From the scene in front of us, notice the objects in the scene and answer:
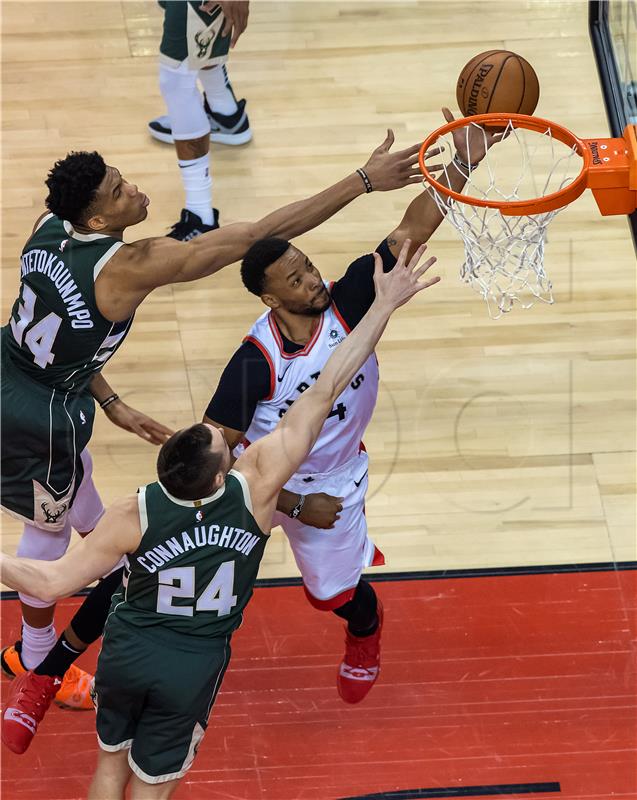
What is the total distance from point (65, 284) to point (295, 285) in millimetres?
708

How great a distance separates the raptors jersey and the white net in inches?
20.3

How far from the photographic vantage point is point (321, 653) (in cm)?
436

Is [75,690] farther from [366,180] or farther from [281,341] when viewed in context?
[366,180]

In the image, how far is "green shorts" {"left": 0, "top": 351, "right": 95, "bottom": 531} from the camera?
12.8 feet

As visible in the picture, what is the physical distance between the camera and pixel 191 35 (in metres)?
5.66

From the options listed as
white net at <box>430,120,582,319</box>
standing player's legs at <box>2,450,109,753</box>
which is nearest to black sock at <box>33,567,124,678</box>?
standing player's legs at <box>2,450,109,753</box>

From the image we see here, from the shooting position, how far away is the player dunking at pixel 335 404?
145 inches

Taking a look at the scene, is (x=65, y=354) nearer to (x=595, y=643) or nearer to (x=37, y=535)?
(x=37, y=535)

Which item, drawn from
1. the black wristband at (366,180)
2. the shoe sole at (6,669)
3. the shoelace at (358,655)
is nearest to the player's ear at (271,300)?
the black wristband at (366,180)

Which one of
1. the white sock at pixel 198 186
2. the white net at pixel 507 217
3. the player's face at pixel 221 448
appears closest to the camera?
the player's face at pixel 221 448

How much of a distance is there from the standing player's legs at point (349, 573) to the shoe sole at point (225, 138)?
285 cm

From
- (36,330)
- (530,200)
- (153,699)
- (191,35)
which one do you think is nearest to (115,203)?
(36,330)

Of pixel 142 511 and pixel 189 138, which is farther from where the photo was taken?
pixel 189 138

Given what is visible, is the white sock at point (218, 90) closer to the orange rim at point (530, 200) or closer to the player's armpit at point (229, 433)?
the orange rim at point (530, 200)
